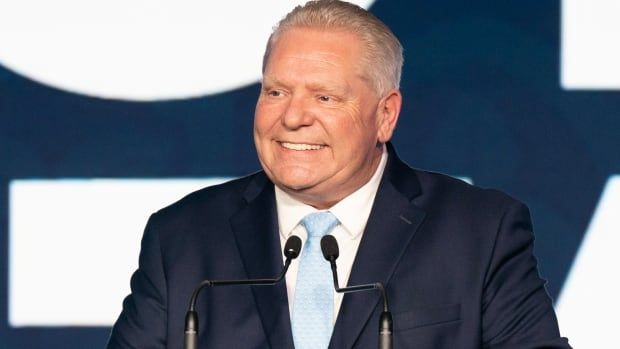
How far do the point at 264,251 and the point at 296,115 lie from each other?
0.95ft

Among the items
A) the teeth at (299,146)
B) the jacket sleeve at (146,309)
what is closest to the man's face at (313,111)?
the teeth at (299,146)

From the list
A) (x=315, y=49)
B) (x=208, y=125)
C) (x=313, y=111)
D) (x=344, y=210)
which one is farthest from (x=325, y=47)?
(x=208, y=125)

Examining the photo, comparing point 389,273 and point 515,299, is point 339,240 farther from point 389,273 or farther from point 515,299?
point 515,299

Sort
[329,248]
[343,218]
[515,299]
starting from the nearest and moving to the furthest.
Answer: [329,248] < [515,299] < [343,218]

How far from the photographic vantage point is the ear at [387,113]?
2883mm

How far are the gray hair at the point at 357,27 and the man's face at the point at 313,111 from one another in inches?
0.6

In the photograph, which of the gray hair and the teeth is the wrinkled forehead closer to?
the gray hair

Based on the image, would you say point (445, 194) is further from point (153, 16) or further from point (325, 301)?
point (153, 16)

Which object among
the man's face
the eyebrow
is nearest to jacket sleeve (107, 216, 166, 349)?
the man's face

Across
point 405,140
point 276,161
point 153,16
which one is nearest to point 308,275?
point 276,161

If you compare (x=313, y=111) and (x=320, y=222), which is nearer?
(x=313, y=111)

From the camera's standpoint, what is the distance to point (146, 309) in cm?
276

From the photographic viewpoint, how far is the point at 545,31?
12.2ft

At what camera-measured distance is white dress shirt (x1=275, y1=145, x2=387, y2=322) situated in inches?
111
